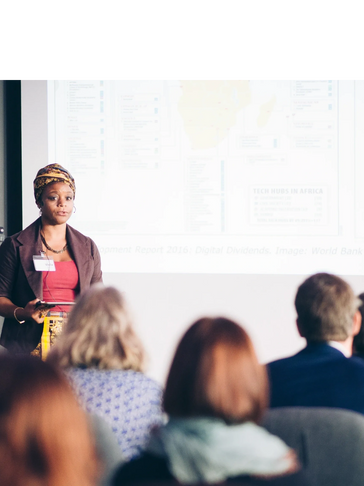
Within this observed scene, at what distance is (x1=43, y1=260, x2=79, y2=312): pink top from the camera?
288cm

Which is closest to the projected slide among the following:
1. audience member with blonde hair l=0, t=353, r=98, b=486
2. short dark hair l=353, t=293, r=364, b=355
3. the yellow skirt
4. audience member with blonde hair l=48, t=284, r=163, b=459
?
the yellow skirt

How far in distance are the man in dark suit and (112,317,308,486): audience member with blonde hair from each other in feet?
1.90

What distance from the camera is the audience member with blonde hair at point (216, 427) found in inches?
34.6

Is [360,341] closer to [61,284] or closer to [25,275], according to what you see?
[61,284]

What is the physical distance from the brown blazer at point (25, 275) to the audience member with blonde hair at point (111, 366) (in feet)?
4.02

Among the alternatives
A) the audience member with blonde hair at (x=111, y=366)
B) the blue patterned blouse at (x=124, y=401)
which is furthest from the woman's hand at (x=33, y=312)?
the blue patterned blouse at (x=124, y=401)

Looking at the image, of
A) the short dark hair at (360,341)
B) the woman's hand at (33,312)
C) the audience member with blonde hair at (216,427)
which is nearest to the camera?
the audience member with blonde hair at (216,427)

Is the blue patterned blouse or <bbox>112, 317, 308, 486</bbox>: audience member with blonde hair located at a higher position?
<bbox>112, 317, 308, 486</bbox>: audience member with blonde hair

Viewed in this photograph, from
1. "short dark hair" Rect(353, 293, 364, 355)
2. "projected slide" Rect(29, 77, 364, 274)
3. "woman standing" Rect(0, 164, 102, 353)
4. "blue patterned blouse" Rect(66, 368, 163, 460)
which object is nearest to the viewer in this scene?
"blue patterned blouse" Rect(66, 368, 163, 460)

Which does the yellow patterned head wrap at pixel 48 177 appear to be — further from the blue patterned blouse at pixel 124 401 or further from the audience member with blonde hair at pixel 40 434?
the audience member with blonde hair at pixel 40 434

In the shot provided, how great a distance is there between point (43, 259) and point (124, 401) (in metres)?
1.58

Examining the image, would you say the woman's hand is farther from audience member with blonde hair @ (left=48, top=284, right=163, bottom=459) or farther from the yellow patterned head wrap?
audience member with blonde hair @ (left=48, top=284, right=163, bottom=459)

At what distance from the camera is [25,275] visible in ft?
9.30

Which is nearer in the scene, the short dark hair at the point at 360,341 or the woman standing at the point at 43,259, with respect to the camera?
the short dark hair at the point at 360,341
